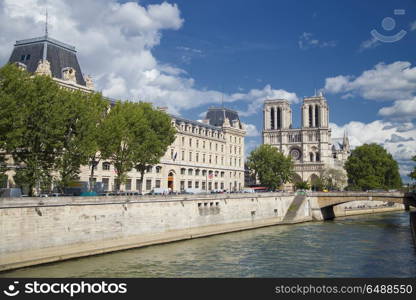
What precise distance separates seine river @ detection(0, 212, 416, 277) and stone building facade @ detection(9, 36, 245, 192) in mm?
17590

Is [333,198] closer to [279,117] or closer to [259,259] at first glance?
[259,259]

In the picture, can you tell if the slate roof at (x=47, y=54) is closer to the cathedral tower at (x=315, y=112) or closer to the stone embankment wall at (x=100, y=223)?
the stone embankment wall at (x=100, y=223)

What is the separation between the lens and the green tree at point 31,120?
37719 mm

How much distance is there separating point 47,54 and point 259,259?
127 ft

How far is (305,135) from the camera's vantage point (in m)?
168

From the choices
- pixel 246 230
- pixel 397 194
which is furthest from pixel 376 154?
pixel 246 230

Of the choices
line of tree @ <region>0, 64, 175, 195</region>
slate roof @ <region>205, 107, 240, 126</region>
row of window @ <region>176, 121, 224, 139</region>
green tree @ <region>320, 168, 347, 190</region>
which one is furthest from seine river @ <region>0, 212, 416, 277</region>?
green tree @ <region>320, 168, 347, 190</region>

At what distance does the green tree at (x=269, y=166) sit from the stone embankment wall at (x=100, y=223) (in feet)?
124

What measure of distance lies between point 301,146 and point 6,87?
13937cm

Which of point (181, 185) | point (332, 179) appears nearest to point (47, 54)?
point (181, 185)

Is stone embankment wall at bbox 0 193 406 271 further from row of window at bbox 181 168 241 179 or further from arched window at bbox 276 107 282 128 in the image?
arched window at bbox 276 107 282 128

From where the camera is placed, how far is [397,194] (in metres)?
75.8

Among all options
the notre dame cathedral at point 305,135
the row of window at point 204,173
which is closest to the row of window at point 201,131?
the row of window at point 204,173

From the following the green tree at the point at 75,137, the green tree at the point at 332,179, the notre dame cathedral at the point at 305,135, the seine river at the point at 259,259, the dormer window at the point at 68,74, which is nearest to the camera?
the seine river at the point at 259,259
